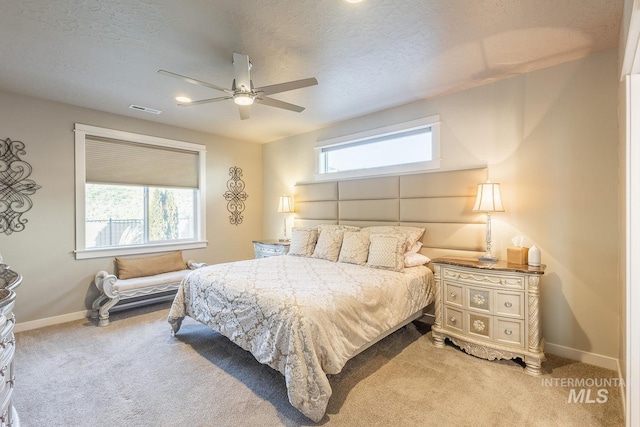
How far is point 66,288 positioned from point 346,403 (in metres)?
3.78

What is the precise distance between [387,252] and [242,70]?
2.19 m

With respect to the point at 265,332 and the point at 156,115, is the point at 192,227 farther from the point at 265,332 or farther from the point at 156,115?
the point at 265,332

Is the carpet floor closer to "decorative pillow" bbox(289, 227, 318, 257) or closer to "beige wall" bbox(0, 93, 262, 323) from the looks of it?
"beige wall" bbox(0, 93, 262, 323)

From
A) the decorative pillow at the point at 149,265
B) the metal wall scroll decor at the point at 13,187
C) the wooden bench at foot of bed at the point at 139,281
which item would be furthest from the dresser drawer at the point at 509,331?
the metal wall scroll decor at the point at 13,187

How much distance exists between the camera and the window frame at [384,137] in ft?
11.3

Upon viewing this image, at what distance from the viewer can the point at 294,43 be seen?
92.1 inches

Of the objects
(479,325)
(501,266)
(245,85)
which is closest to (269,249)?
(245,85)

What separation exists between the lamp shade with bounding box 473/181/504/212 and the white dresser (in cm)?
337

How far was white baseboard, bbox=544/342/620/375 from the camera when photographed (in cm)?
245

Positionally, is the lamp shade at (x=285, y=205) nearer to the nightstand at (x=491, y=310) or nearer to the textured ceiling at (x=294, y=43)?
the textured ceiling at (x=294, y=43)

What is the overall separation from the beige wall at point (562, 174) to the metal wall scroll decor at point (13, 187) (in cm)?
501

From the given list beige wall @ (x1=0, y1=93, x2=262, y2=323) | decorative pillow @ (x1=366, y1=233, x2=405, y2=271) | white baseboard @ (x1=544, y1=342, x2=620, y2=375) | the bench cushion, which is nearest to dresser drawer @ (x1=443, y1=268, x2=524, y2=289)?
decorative pillow @ (x1=366, y1=233, x2=405, y2=271)

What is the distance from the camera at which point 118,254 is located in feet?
13.4

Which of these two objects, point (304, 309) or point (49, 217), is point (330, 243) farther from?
point (49, 217)
